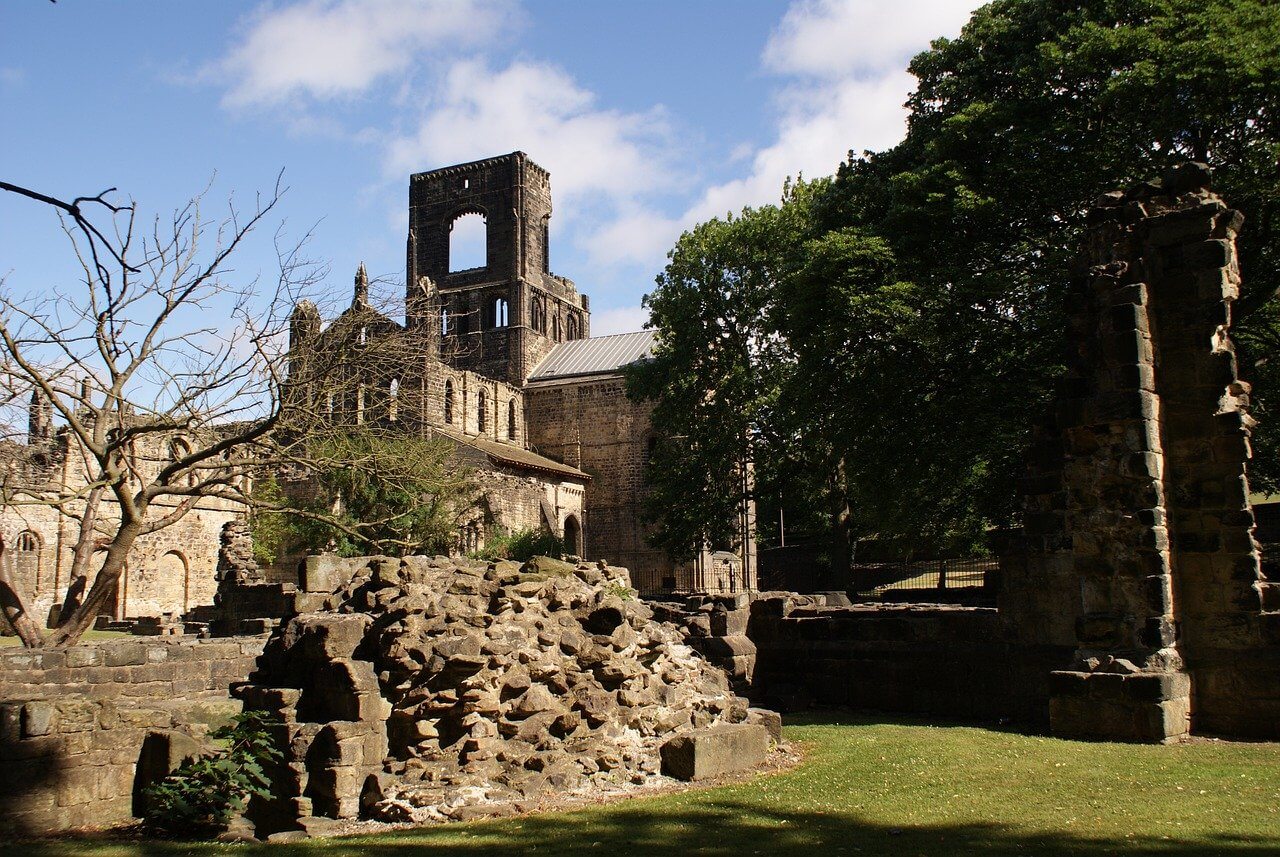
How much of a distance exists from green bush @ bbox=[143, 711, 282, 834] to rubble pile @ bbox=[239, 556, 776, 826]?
0.40 metres

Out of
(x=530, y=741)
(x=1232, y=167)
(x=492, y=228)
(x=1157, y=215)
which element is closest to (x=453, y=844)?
(x=530, y=741)

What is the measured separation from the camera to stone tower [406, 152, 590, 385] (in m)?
52.1

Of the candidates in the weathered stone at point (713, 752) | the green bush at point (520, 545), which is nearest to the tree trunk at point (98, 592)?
the weathered stone at point (713, 752)

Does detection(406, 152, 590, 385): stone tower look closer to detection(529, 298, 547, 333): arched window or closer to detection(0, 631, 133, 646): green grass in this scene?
detection(529, 298, 547, 333): arched window

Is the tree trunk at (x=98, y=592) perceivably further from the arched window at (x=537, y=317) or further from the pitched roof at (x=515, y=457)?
the arched window at (x=537, y=317)

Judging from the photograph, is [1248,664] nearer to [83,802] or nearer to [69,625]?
[83,802]

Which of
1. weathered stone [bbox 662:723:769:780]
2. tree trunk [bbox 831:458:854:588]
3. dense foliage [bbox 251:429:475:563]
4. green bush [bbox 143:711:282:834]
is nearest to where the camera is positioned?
green bush [bbox 143:711:282:834]

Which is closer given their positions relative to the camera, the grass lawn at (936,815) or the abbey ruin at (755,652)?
the grass lawn at (936,815)

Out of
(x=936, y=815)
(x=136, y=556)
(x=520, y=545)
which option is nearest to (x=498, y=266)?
(x=520, y=545)

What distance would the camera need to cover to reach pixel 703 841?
20.2 ft

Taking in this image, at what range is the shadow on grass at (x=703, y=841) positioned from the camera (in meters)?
5.64

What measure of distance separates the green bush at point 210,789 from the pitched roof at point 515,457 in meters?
29.1

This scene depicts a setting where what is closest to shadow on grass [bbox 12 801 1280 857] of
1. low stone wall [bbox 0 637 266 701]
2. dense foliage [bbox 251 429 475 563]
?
low stone wall [bbox 0 637 266 701]

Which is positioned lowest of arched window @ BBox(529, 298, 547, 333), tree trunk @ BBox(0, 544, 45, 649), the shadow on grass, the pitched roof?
the shadow on grass
